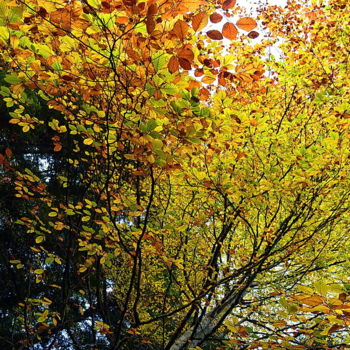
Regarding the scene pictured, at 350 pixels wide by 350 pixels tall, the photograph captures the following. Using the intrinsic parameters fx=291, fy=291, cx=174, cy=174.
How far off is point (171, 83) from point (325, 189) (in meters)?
2.87

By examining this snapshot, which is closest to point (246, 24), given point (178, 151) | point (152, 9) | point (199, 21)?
point (199, 21)

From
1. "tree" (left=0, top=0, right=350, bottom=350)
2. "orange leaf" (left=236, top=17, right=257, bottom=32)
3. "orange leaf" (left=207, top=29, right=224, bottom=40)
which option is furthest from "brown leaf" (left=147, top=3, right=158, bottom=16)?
"orange leaf" (left=236, top=17, right=257, bottom=32)

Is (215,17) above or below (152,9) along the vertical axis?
above

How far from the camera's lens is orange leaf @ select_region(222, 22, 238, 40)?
1410mm

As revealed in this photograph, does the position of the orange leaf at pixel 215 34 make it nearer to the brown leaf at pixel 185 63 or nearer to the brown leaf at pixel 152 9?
the brown leaf at pixel 185 63

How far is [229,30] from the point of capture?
1412 mm

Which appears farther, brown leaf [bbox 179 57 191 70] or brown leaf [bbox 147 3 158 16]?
brown leaf [bbox 179 57 191 70]

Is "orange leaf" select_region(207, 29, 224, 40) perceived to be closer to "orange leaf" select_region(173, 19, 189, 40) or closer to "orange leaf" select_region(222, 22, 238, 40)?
"orange leaf" select_region(222, 22, 238, 40)

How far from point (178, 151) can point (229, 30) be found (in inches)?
46.9

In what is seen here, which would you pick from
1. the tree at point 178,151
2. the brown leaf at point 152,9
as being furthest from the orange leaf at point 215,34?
the brown leaf at point 152,9

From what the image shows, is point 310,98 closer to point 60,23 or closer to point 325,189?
point 325,189

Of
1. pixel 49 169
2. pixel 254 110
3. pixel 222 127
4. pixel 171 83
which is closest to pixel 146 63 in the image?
pixel 171 83

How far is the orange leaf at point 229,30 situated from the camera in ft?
4.63

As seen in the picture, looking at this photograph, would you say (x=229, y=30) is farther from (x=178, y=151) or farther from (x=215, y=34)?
(x=178, y=151)
